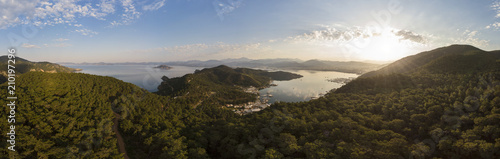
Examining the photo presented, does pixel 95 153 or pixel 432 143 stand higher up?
pixel 432 143

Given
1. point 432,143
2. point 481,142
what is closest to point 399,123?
point 432,143

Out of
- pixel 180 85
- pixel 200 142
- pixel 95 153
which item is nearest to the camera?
pixel 95 153

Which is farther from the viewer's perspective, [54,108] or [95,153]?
[54,108]

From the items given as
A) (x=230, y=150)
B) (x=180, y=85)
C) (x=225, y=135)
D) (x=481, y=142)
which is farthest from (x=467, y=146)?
(x=180, y=85)

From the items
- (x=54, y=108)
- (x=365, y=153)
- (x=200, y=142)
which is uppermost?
(x=54, y=108)

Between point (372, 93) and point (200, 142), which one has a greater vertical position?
point (372, 93)

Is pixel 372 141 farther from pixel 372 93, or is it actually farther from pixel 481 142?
pixel 372 93

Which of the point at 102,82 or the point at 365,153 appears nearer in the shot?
the point at 365,153

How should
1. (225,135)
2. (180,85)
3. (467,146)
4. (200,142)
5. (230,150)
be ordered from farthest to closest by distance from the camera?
(180,85) < (225,135) < (200,142) < (230,150) < (467,146)

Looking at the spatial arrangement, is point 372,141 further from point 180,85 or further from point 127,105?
point 180,85
